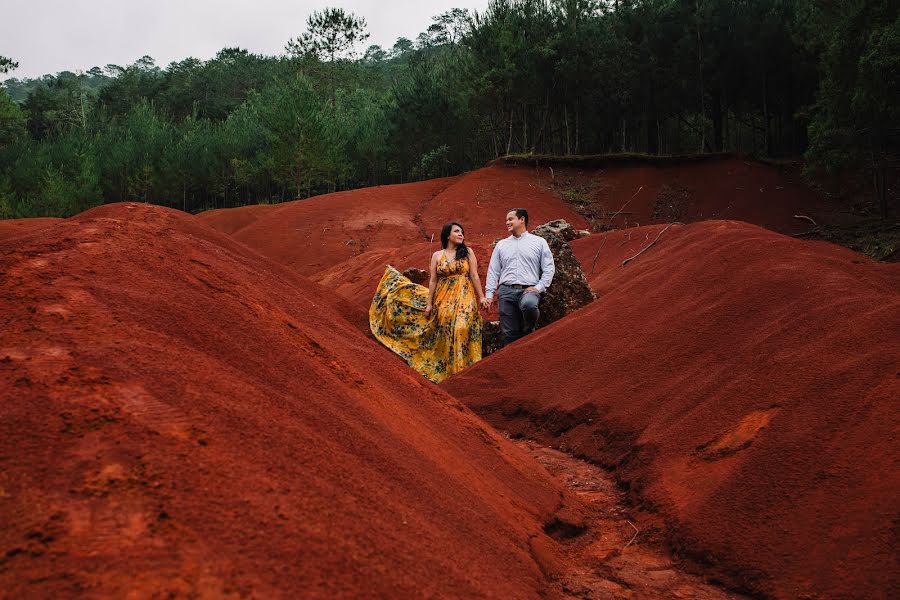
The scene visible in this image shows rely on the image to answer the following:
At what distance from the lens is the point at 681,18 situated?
25422 millimetres

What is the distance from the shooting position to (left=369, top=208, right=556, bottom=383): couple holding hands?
6594mm

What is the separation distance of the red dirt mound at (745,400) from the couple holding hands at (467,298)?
0.56m

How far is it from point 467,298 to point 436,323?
18.2 inches

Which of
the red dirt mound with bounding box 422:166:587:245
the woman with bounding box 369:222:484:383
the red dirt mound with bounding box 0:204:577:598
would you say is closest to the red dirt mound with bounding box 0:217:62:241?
the red dirt mound with bounding box 422:166:587:245

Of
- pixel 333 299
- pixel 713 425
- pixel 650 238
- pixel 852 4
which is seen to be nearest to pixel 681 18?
pixel 852 4

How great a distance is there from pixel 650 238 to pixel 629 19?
18400mm

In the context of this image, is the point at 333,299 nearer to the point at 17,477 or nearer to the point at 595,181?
the point at 17,477

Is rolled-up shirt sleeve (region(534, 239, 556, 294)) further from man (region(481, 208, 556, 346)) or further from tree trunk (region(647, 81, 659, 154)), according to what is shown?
tree trunk (region(647, 81, 659, 154))

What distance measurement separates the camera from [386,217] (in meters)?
22.9

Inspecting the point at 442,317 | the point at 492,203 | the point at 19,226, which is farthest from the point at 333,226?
the point at 442,317

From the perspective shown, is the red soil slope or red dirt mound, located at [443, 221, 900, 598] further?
the red soil slope

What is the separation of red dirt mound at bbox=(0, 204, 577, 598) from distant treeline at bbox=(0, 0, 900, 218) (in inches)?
544

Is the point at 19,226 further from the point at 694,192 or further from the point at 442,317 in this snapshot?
the point at 694,192

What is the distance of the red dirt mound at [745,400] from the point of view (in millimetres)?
2529
